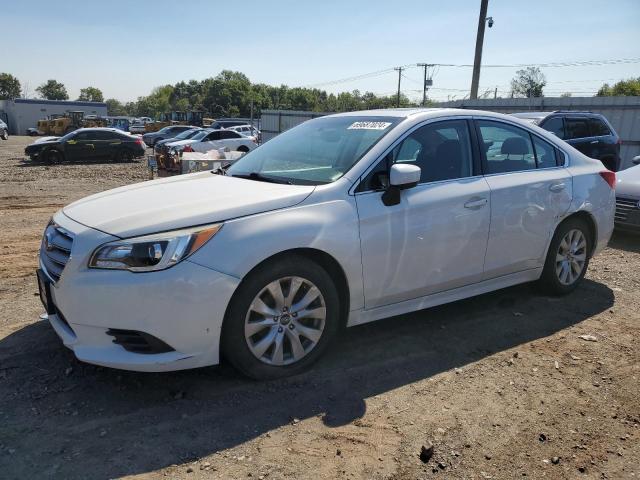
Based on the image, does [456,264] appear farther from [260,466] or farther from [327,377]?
[260,466]

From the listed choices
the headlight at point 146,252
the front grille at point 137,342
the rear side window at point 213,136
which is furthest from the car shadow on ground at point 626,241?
the rear side window at point 213,136

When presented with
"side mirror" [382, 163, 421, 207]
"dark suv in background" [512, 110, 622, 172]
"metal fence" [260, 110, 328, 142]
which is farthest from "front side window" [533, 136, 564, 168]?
"metal fence" [260, 110, 328, 142]

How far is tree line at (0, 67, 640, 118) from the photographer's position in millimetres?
62781

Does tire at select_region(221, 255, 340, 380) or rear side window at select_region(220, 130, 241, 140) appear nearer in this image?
tire at select_region(221, 255, 340, 380)

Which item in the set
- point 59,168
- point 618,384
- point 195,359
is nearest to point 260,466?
point 195,359

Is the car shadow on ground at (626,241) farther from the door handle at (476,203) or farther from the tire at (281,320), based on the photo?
the tire at (281,320)

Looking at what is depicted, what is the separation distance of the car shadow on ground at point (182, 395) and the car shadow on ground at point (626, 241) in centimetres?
337

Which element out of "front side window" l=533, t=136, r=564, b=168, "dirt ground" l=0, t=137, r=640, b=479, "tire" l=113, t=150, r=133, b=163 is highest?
"front side window" l=533, t=136, r=564, b=168

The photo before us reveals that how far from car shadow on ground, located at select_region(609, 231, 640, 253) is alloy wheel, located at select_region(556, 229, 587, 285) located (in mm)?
2532

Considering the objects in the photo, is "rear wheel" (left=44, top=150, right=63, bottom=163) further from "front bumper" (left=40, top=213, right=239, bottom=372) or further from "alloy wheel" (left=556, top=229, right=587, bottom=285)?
"alloy wheel" (left=556, top=229, right=587, bottom=285)

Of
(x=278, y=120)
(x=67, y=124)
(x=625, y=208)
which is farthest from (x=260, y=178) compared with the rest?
(x=67, y=124)

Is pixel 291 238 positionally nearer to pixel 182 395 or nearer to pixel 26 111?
pixel 182 395

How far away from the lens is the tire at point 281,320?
3.09m

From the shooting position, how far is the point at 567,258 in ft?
16.0
